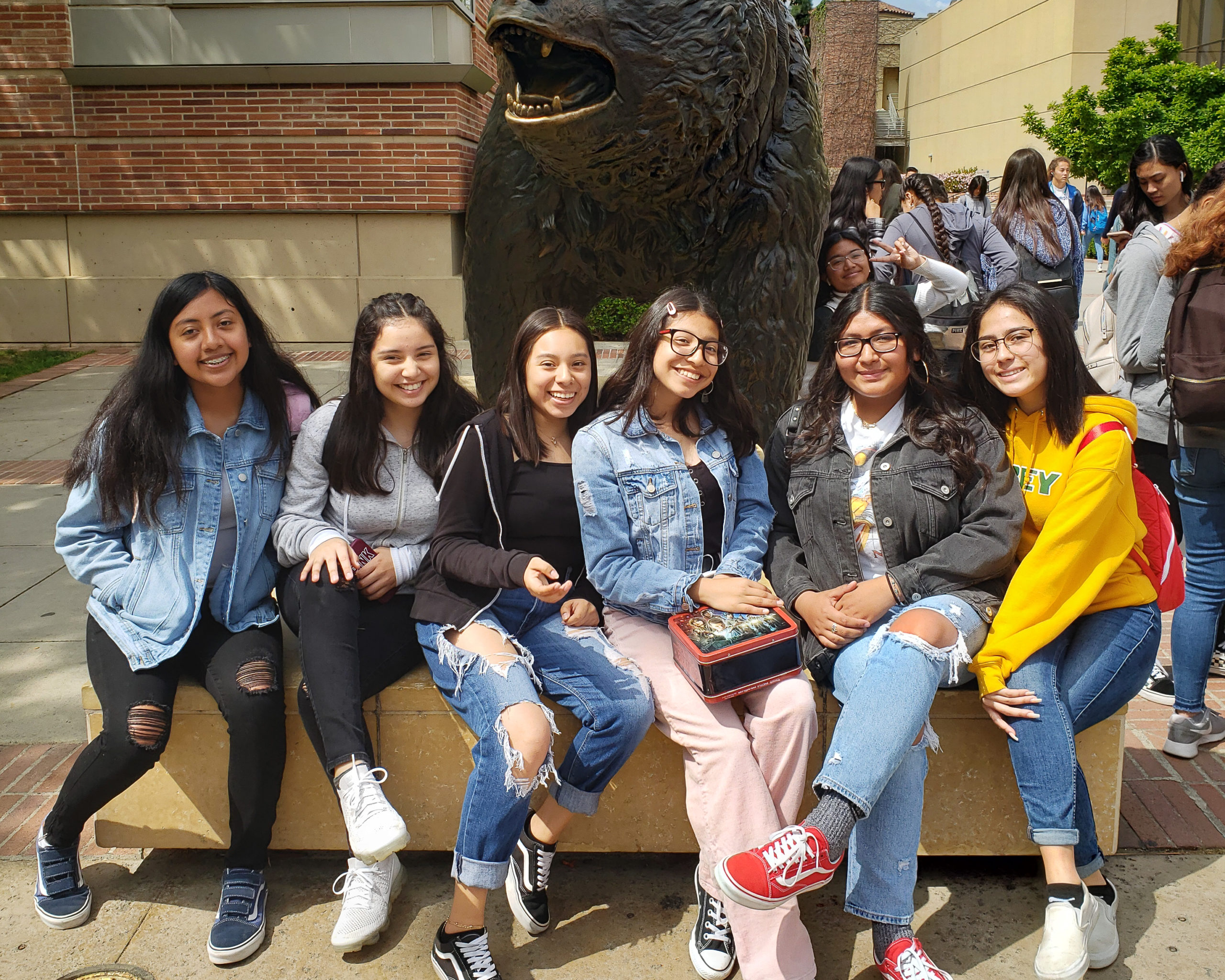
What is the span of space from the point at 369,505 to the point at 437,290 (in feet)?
24.8

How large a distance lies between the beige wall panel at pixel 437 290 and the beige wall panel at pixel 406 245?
0.06 metres

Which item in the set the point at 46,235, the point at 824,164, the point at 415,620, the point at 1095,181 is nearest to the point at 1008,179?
the point at 824,164

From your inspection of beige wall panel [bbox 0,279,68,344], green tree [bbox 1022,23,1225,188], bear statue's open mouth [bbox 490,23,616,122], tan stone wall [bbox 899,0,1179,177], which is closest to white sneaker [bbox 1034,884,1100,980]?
bear statue's open mouth [bbox 490,23,616,122]

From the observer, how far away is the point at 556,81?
244cm

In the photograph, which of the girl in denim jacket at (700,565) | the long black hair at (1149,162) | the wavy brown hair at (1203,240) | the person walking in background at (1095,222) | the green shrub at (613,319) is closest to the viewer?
the girl in denim jacket at (700,565)

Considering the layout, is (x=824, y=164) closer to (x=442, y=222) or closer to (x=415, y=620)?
(x=415, y=620)

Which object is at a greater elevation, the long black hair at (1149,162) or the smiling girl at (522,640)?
the long black hair at (1149,162)

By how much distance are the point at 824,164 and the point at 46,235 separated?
9029 millimetres

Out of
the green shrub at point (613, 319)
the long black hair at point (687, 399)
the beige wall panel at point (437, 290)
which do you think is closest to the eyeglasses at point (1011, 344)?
the long black hair at point (687, 399)

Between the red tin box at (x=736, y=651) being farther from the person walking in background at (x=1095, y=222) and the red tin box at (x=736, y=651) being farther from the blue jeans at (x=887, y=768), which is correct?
the person walking in background at (x=1095, y=222)

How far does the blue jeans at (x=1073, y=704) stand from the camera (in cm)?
233

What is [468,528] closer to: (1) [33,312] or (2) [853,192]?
(2) [853,192]

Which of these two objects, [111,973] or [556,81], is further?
[556,81]

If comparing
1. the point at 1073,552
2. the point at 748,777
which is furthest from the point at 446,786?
the point at 1073,552
